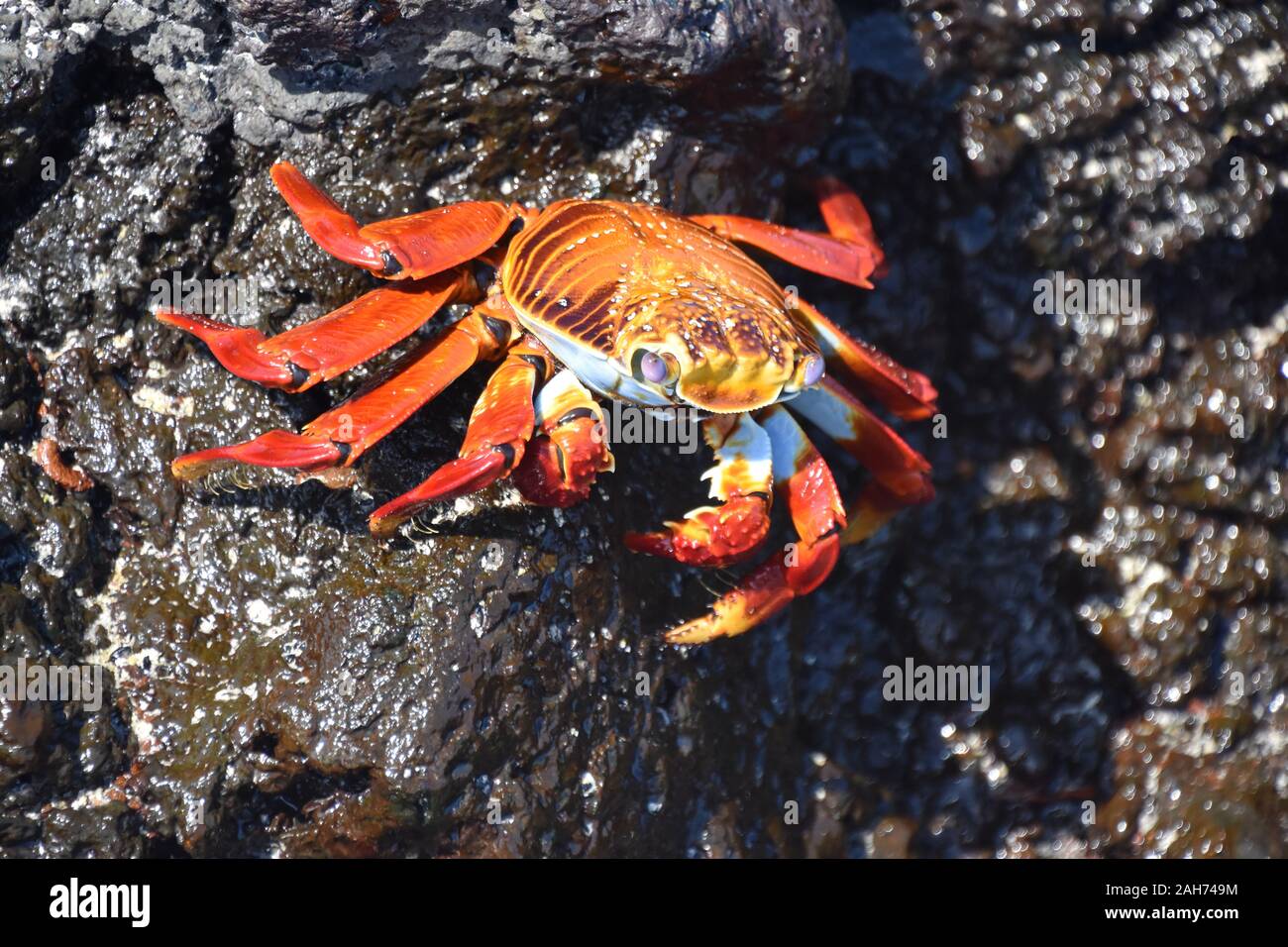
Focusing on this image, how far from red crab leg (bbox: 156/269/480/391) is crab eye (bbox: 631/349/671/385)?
1.94 ft

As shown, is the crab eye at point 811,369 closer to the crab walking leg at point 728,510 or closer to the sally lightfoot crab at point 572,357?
the sally lightfoot crab at point 572,357

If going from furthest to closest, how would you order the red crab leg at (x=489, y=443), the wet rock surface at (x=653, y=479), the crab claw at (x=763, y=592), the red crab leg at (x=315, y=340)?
the crab claw at (x=763, y=592), the wet rock surface at (x=653, y=479), the red crab leg at (x=315, y=340), the red crab leg at (x=489, y=443)

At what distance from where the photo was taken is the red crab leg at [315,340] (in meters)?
2.75

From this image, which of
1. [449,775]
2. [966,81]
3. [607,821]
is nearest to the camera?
[449,775]

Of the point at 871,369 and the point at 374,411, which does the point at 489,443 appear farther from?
the point at 871,369

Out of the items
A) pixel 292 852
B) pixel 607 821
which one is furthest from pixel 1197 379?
pixel 292 852

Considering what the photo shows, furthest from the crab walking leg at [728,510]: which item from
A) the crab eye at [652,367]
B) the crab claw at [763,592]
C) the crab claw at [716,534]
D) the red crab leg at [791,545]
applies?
the crab eye at [652,367]

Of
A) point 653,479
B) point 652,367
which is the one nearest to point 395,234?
point 652,367

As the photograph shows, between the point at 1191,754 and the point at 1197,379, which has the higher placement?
the point at 1197,379

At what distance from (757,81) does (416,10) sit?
933 mm

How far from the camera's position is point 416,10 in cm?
301

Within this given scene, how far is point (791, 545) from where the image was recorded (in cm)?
321
